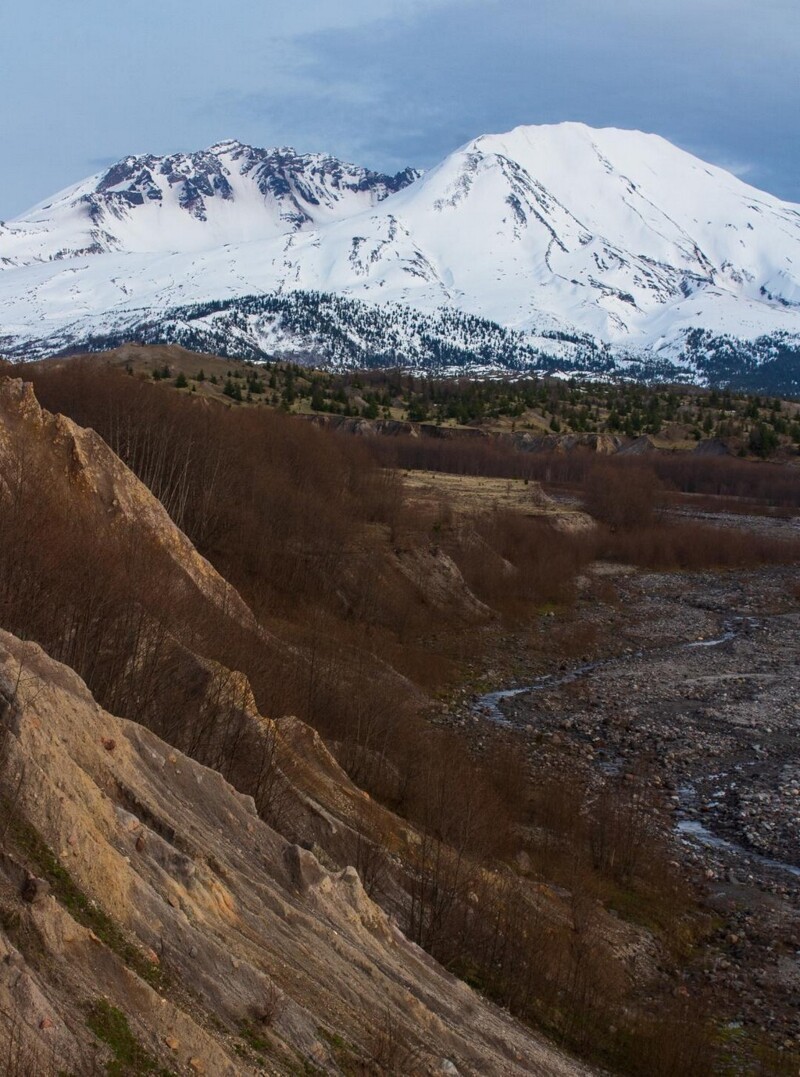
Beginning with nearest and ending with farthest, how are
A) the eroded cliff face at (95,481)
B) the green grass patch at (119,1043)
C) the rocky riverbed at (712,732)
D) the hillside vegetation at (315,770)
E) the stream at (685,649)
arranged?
1. the green grass patch at (119,1043)
2. the hillside vegetation at (315,770)
3. the rocky riverbed at (712,732)
4. the stream at (685,649)
5. the eroded cliff face at (95,481)

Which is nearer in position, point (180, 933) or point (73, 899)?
point (73, 899)

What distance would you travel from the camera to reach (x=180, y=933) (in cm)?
1190

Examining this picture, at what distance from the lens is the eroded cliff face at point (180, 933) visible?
10.4 metres

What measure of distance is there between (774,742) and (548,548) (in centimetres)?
3670

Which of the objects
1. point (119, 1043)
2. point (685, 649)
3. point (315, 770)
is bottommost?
point (685, 649)

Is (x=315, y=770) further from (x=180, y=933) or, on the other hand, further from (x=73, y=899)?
(x=73, y=899)

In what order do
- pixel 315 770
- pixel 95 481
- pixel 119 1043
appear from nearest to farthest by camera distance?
pixel 119 1043 → pixel 315 770 → pixel 95 481

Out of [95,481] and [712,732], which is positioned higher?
[95,481]

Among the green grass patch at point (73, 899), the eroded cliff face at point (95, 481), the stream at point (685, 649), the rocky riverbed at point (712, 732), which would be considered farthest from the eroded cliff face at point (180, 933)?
the eroded cliff face at point (95, 481)

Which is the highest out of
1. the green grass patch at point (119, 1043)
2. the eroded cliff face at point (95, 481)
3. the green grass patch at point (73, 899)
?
the eroded cliff face at point (95, 481)

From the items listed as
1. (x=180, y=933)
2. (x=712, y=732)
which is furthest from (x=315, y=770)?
(x=712, y=732)

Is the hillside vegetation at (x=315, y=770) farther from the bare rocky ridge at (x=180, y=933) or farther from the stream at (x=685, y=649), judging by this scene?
the stream at (x=685, y=649)

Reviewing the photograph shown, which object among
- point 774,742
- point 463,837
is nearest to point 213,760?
point 463,837

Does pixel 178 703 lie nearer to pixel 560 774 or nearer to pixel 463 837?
pixel 463 837
